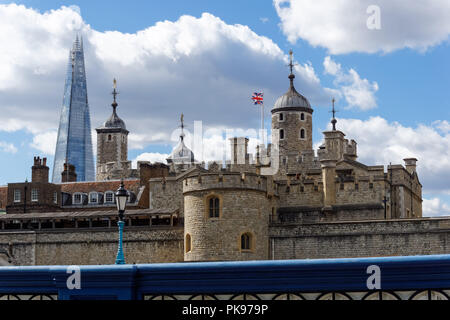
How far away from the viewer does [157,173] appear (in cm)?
6016

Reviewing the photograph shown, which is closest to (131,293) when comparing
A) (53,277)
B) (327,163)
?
(53,277)

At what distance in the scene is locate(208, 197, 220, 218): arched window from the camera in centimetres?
4484

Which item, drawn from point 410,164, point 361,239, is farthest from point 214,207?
point 410,164

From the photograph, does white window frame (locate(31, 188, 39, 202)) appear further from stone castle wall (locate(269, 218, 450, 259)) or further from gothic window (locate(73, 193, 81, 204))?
stone castle wall (locate(269, 218, 450, 259))

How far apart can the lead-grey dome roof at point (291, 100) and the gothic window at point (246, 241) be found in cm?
3166

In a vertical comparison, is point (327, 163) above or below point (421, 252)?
above

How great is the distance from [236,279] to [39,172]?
56640 mm

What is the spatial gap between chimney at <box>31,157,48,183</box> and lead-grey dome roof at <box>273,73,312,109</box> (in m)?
22.2

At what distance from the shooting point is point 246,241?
147ft

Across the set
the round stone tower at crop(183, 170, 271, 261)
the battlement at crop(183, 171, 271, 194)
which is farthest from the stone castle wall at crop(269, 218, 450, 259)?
the battlement at crop(183, 171, 271, 194)

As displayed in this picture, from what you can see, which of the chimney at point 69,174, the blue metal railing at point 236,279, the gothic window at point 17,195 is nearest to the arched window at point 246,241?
the gothic window at point 17,195

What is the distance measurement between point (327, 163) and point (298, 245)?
6731mm

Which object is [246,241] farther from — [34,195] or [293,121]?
[293,121]
